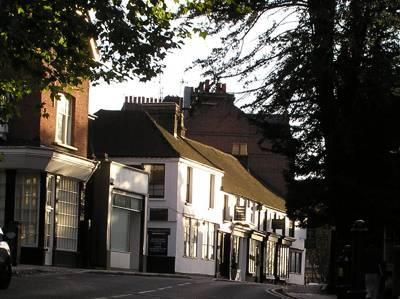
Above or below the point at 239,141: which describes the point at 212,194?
below

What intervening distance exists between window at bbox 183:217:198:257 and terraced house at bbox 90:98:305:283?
0.06 metres

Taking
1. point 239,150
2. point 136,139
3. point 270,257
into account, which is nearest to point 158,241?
point 136,139

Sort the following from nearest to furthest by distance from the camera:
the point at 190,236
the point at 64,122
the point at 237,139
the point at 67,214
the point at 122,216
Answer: the point at 67,214 < the point at 64,122 < the point at 122,216 < the point at 190,236 < the point at 237,139

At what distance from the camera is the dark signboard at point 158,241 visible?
43.3 meters

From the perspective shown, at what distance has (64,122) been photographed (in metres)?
33.0

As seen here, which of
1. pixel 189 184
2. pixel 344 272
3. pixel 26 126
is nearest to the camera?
pixel 344 272

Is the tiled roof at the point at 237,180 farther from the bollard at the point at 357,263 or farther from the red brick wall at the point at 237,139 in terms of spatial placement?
the bollard at the point at 357,263

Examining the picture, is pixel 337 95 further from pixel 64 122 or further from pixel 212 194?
pixel 212 194

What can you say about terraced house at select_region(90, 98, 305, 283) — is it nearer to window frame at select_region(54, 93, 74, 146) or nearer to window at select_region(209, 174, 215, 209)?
window at select_region(209, 174, 215, 209)

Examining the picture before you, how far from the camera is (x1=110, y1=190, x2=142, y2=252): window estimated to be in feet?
118

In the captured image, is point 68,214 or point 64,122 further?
point 64,122

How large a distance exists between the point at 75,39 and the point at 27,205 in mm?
17137

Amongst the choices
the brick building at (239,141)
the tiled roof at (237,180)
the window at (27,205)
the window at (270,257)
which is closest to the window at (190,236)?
the tiled roof at (237,180)

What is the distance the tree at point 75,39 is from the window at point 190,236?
2888 cm
